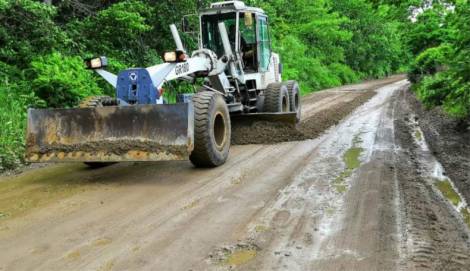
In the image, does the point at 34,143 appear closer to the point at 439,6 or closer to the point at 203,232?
the point at 203,232

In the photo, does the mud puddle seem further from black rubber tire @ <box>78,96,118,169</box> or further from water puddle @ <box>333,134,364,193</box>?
black rubber tire @ <box>78,96,118,169</box>

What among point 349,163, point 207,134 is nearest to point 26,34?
point 207,134

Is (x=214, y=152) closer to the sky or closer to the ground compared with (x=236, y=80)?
closer to the ground

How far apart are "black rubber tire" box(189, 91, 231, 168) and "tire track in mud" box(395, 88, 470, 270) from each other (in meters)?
2.56

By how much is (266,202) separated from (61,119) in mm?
3268

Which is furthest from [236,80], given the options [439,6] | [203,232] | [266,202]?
[203,232]

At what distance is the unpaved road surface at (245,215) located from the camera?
391 centimetres

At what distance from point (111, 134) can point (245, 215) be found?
2639mm

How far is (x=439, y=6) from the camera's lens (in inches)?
303

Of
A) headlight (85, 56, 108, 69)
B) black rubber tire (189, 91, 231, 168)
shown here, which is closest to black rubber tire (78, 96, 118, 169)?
headlight (85, 56, 108, 69)

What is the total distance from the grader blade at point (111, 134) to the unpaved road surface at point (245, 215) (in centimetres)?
38

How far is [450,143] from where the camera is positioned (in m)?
8.68

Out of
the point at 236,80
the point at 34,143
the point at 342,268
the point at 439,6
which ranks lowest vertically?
the point at 342,268

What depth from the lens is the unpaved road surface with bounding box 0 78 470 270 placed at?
391cm
